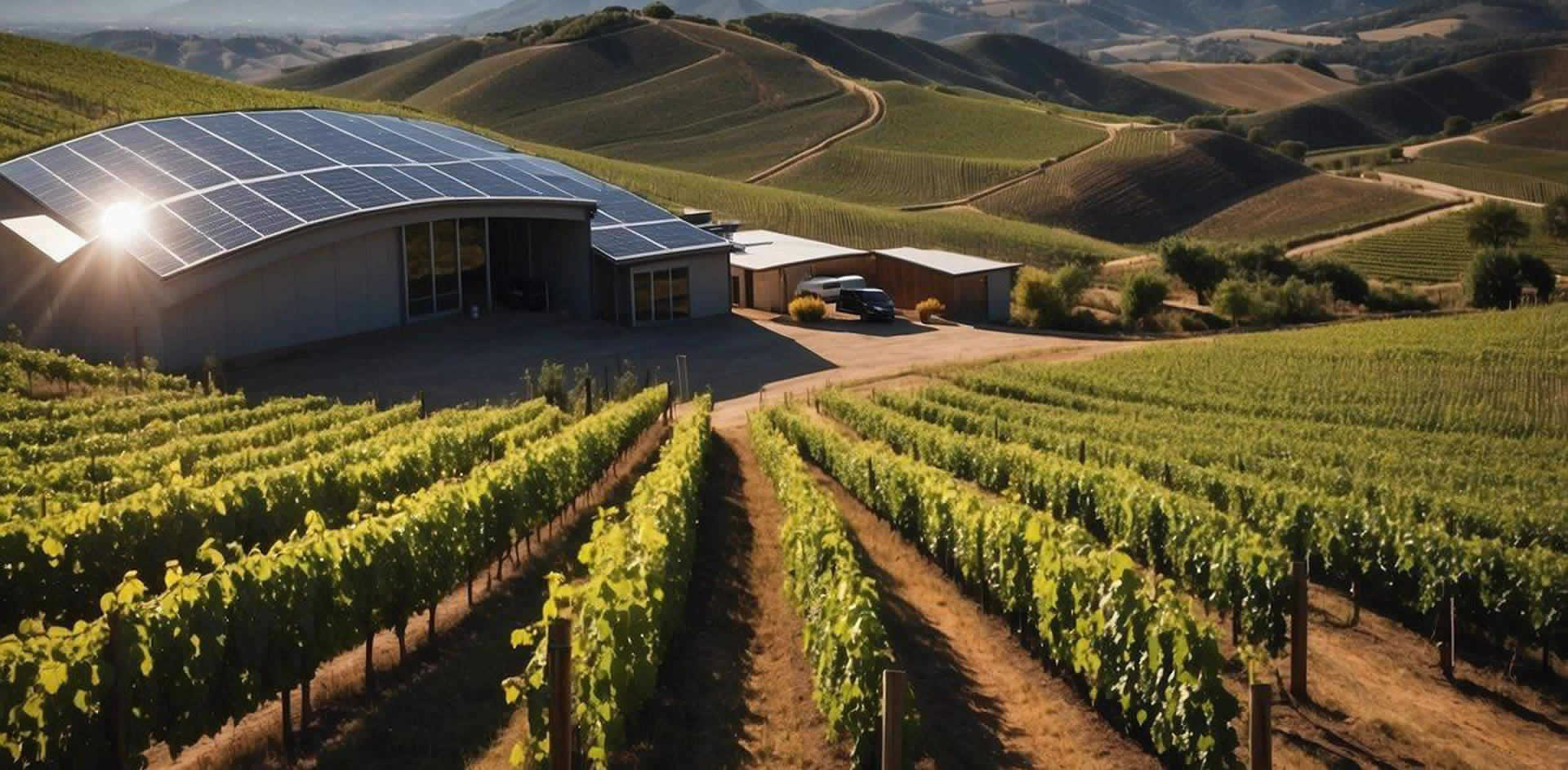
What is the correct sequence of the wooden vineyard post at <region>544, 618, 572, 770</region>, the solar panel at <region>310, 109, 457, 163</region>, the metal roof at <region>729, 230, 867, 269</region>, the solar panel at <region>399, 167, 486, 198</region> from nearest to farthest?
the wooden vineyard post at <region>544, 618, 572, 770</region> < the solar panel at <region>399, 167, 486, 198</region> < the solar panel at <region>310, 109, 457, 163</region> < the metal roof at <region>729, 230, 867, 269</region>

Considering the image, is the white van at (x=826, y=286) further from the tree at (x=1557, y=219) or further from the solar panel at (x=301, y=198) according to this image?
the tree at (x=1557, y=219)

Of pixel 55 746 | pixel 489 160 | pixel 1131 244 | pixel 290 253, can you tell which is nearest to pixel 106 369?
pixel 290 253

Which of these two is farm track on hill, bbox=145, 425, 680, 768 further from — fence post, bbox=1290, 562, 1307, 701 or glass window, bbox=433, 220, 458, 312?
glass window, bbox=433, 220, 458, 312

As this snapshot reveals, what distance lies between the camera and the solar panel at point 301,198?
39.0 m

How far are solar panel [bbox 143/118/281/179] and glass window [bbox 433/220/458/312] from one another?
5.49 metres

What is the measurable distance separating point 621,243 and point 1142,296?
75.0 feet

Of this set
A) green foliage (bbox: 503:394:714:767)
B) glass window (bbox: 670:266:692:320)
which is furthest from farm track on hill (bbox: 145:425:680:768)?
glass window (bbox: 670:266:692:320)

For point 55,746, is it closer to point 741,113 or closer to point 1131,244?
point 1131,244

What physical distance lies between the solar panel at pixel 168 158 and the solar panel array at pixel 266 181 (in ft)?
0.22

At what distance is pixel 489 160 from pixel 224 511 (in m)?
37.2

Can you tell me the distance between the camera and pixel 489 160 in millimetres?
51438

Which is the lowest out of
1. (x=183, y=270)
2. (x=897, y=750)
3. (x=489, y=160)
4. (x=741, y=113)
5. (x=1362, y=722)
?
(x=1362, y=722)

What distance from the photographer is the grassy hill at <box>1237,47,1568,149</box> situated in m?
166

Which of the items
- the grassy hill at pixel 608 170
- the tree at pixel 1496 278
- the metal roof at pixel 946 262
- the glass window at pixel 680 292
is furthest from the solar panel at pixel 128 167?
the tree at pixel 1496 278
